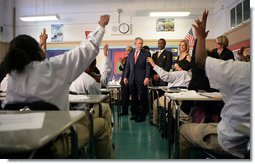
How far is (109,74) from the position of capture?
2021 mm

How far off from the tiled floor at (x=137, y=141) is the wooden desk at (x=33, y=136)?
61 centimetres

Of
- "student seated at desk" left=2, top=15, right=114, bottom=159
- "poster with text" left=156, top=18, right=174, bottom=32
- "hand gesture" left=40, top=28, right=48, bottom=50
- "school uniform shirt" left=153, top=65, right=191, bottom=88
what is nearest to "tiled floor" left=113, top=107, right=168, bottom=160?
"student seated at desk" left=2, top=15, right=114, bottom=159

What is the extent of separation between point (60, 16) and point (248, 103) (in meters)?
1.15

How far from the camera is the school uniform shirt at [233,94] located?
997 millimetres

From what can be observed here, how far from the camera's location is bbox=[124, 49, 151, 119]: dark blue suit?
2.51 m

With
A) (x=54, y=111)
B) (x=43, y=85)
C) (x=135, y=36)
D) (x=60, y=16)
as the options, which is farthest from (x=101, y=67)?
(x=54, y=111)

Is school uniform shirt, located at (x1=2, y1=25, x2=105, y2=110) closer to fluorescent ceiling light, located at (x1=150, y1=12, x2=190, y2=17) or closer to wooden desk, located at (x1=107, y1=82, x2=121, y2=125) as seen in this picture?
fluorescent ceiling light, located at (x1=150, y1=12, x2=190, y2=17)

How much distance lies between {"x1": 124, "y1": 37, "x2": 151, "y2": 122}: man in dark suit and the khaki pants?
1.18 meters

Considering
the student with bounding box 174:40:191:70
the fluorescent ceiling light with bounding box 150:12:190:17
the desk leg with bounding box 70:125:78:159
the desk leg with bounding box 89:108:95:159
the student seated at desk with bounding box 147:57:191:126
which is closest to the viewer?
the desk leg with bounding box 70:125:78:159

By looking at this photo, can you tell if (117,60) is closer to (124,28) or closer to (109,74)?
(109,74)

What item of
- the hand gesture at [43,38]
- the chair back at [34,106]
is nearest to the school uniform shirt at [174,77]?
the hand gesture at [43,38]

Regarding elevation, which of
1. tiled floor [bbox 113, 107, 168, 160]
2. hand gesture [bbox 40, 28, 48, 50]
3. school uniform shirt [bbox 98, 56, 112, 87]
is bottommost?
tiled floor [bbox 113, 107, 168, 160]

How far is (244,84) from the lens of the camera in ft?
3.31

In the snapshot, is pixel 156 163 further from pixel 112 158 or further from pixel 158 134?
pixel 158 134
